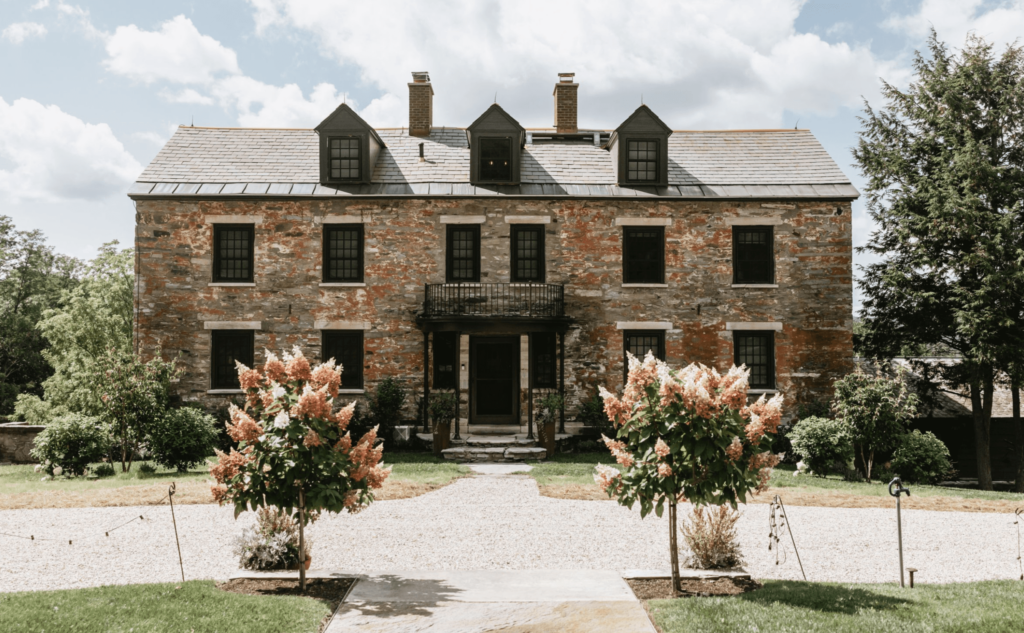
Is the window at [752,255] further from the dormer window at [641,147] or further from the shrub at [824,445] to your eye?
the shrub at [824,445]

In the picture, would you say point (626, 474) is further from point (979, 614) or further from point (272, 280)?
point (272, 280)

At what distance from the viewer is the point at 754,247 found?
1995 centimetres

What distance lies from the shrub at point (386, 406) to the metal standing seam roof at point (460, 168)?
5.35m

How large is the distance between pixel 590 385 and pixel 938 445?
834 centimetres

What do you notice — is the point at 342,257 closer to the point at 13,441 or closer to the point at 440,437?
the point at 440,437

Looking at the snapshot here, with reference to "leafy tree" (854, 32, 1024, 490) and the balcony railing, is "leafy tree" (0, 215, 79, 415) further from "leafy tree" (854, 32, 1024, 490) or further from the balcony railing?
"leafy tree" (854, 32, 1024, 490)

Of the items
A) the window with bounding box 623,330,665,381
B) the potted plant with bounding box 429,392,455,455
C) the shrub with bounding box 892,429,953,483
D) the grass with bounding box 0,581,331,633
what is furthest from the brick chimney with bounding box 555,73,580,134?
the grass with bounding box 0,581,331,633

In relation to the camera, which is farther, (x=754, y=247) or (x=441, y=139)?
(x=441, y=139)

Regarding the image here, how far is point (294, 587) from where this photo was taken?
655cm

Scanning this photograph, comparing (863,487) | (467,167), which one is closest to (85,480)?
(467,167)

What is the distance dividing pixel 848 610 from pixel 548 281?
14.2 m

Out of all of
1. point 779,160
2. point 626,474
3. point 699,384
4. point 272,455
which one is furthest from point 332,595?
point 779,160

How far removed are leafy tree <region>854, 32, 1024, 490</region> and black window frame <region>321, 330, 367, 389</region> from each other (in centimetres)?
1429

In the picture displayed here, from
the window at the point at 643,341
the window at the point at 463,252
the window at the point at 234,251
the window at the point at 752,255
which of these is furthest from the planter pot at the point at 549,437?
the window at the point at 234,251
